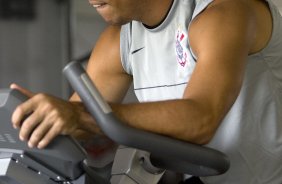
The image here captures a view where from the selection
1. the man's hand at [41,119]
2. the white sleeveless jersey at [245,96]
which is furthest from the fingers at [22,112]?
the white sleeveless jersey at [245,96]

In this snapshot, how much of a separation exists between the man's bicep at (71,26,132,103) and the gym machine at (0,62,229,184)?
1.94ft

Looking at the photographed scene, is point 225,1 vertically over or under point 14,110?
over

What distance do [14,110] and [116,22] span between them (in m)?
0.65

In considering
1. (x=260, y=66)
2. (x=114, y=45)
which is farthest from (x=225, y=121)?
(x=114, y=45)

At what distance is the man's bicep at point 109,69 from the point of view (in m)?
1.77

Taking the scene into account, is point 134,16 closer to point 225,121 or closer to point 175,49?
point 175,49

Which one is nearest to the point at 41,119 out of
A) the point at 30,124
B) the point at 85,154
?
the point at 30,124

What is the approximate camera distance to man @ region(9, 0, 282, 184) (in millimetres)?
1032

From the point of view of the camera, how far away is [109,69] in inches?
70.8

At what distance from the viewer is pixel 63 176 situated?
1.13 metres

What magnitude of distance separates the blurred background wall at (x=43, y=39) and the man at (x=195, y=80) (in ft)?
3.73

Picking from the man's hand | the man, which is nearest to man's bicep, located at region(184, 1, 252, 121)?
the man

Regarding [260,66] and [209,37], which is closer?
[209,37]

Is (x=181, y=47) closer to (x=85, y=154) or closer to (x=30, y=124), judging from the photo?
(x=85, y=154)
